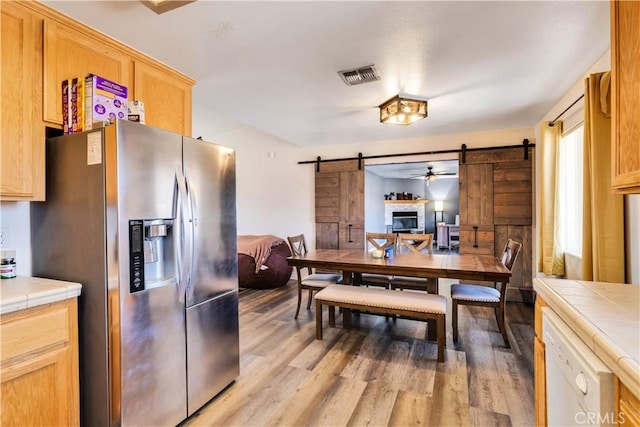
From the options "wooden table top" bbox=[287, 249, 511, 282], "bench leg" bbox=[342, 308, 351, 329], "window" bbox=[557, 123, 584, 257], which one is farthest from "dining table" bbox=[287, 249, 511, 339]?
"window" bbox=[557, 123, 584, 257]

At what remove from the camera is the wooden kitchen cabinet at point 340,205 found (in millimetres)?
4996

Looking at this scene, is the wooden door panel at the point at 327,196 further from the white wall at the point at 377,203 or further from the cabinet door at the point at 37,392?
the cabinet door at the point at 37,392

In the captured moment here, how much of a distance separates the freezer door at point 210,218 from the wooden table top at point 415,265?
3.90 ft

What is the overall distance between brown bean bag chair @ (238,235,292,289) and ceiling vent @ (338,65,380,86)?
295 cm

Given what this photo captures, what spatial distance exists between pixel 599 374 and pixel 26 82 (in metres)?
2.65

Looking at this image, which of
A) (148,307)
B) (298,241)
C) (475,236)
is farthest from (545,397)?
(475,236)

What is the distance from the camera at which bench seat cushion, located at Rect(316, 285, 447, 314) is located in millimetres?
2516

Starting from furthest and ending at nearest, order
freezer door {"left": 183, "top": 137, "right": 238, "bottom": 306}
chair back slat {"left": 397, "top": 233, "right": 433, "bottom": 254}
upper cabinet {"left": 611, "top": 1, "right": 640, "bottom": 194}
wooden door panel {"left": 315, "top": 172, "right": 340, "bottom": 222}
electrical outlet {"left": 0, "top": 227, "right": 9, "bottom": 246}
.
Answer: wooden door panel {"left": 315, "top": 172, "right": 340, "bottom": 222}, chair back slat {"left": 397, "top": 233, "right": 433, "bottom": 254}, freezer door {"left": 183, "top": 137, "right": 238, "bottom": 306}, electrical outlet {"left": 0, "top": 227, "right": 9, "bottom": 246}, upper cabinet {"left": 611, "top": 1, "right": 640, "bottom": 194}

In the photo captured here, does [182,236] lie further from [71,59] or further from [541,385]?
[541,385]

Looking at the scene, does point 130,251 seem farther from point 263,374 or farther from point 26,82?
point 263,374

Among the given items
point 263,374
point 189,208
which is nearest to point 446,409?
point 263,374

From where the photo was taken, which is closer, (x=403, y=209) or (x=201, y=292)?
(x=201, y=292)

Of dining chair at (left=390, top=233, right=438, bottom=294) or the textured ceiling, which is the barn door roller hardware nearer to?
the textured ceiling

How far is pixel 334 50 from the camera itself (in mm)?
2107
